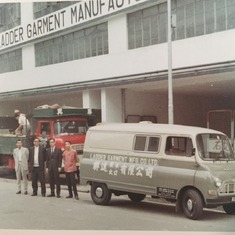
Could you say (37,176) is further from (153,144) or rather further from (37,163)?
(153,144)

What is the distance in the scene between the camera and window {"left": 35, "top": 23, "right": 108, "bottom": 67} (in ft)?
26.4

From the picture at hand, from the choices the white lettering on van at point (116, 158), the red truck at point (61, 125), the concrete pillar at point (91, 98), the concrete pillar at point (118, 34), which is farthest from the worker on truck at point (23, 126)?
the concrete pillar at point (118, 34)

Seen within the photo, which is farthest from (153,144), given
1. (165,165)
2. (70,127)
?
(70,127)

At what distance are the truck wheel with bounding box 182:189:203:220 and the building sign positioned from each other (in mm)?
3098

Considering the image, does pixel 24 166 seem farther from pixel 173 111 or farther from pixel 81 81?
pixel 173 111

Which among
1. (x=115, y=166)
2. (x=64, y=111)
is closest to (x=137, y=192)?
(x=115, y=166)

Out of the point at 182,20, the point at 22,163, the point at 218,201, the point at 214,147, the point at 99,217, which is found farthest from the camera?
the point at 22,163

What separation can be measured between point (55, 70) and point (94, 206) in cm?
274

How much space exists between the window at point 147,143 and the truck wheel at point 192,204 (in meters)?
0.72

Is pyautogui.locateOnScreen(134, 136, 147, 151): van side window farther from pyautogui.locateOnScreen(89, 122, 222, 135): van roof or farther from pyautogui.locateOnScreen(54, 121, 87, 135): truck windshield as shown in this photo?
pyautogui.locateOnScreen(54, 121, 87, 135): truck windshield

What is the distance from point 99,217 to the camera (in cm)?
584

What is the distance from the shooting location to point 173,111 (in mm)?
6500

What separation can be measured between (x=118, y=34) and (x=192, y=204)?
172 inches

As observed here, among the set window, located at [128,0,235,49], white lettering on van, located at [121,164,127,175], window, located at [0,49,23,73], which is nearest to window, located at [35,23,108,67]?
window, located at [0,49,23,73]
